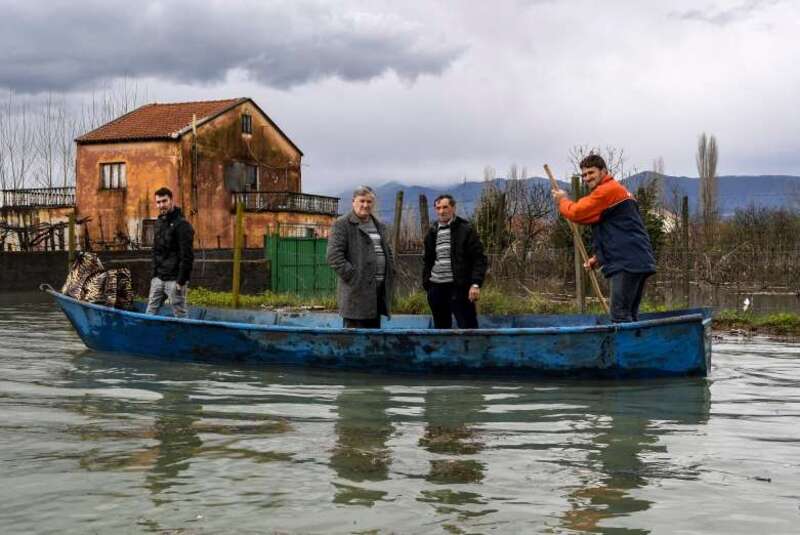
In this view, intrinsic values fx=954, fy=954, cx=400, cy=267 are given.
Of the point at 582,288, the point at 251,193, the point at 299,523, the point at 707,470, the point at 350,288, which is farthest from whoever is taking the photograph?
the point at 251,193

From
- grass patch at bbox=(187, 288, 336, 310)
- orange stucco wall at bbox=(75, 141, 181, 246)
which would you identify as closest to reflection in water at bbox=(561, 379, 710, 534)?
grass patch at bbox=(187, 288, 336, 310)

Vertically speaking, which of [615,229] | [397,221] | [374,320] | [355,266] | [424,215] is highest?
[424,215]

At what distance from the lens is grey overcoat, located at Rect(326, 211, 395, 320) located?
28.7 ft

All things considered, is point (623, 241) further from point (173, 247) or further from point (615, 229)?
point (173, 247)

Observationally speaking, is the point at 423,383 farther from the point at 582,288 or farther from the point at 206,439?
the point at 582,288

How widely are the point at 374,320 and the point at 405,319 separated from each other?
2236 millimetres

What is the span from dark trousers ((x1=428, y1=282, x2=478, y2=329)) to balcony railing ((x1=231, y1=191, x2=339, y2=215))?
31293 mm

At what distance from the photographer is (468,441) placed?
5848mm

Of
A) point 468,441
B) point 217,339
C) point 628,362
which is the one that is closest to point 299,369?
point 217,339

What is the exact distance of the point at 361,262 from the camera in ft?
29.0

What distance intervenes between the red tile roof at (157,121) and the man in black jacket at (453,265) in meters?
30.5

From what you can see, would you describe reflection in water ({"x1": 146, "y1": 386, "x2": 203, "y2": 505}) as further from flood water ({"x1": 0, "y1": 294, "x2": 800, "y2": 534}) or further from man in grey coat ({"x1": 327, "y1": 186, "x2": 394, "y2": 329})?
man in grey coat ({"x1": 327, "y1": 186, "x2": 394, "y2": 329})

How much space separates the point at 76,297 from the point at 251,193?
98.5 feet

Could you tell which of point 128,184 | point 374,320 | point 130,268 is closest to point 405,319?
point 374,320
